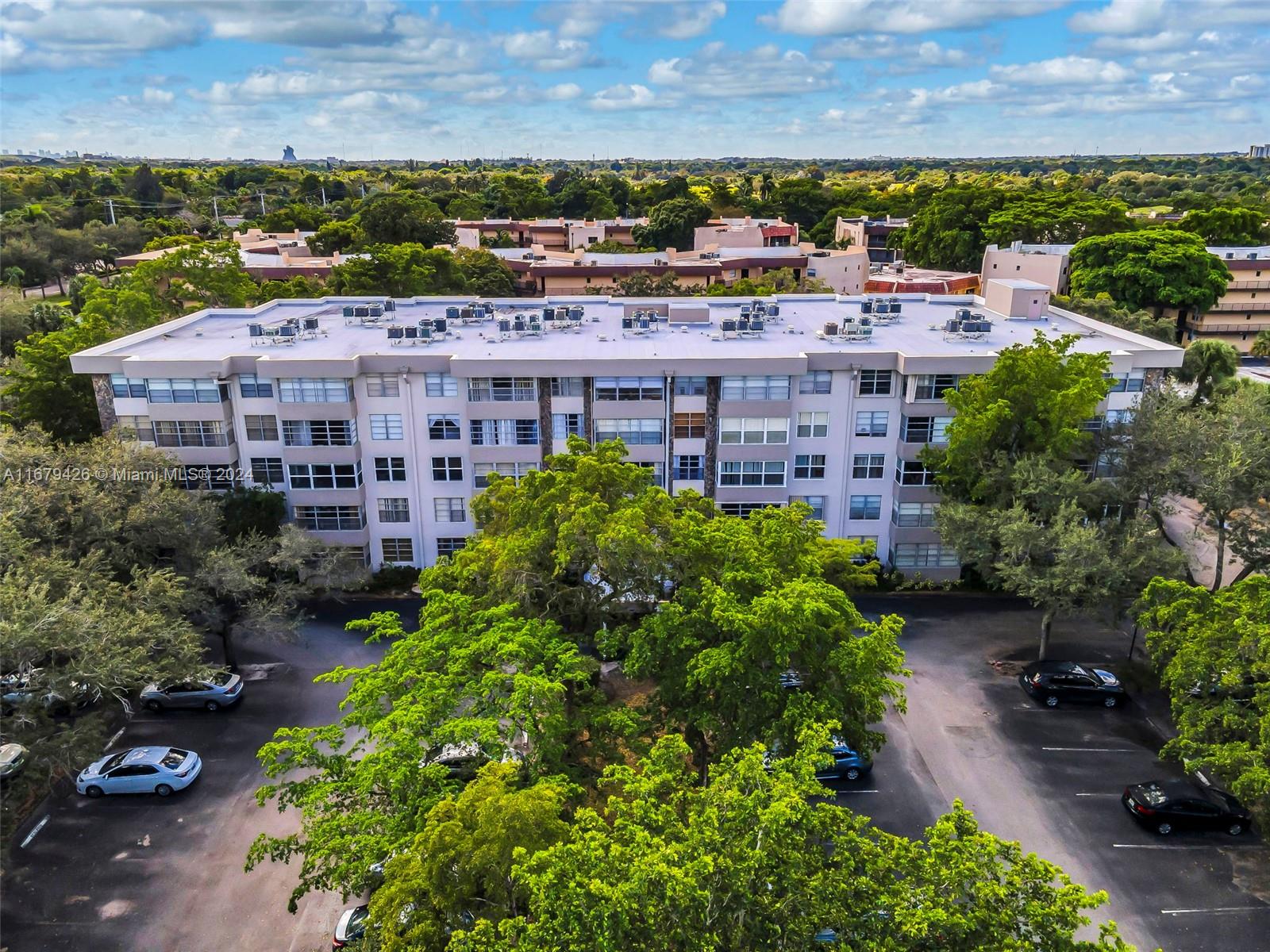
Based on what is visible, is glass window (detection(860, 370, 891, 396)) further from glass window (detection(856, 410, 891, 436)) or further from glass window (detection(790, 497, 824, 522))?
glass window (detection(790, 497, 824, 522))

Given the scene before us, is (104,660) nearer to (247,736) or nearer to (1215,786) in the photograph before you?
(247,736)

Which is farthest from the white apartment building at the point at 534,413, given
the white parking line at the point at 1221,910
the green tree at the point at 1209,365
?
the white parking line at the point at 1221,910

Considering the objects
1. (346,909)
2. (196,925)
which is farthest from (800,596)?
(196,925)

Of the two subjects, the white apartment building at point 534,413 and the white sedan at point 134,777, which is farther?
the white apartment building at point 534,413

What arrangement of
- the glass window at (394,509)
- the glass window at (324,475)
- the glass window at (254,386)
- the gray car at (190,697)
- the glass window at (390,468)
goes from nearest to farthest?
the gray car at (190,697)
the glass window at (254,386)
the glass window at (324,475)
the glass window at (390,468)
the glass window at (394,509)

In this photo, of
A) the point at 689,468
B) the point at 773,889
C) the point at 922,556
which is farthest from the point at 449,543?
the point at 773,889

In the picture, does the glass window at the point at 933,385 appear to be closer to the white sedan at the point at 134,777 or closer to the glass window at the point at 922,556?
the glass window at the point at 922,556

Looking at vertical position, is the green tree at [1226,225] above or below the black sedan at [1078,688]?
above
